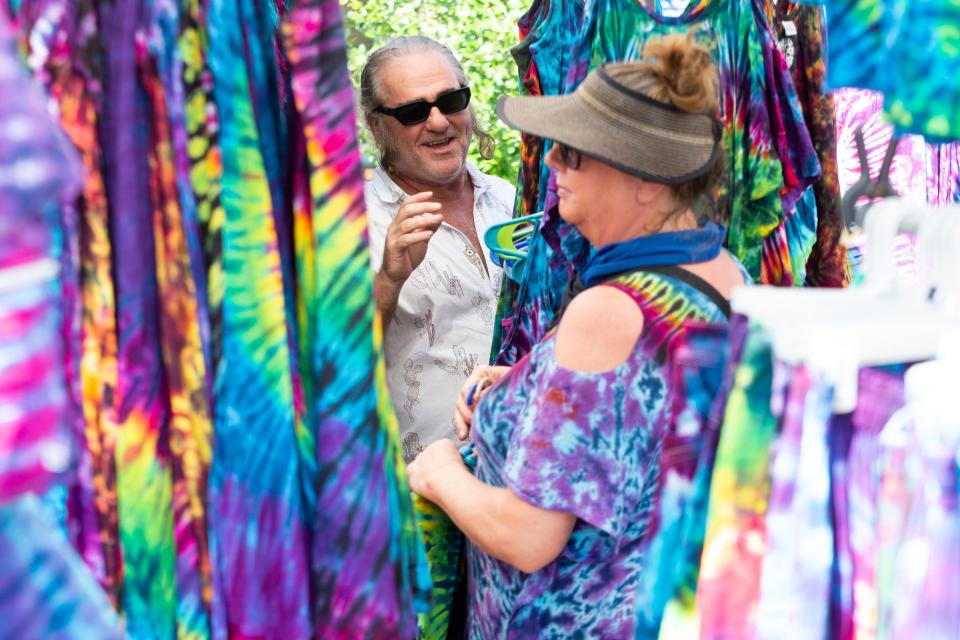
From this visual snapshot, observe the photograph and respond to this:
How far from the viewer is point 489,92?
12.9 ft

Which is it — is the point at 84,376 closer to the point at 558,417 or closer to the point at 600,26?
the point at 558,417

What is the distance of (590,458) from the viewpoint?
4.36ft

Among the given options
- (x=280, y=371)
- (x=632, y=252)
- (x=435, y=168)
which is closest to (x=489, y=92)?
(x=435, y=168)

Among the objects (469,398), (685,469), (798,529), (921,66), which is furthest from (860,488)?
(469,398)

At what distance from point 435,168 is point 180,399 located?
1.51 m

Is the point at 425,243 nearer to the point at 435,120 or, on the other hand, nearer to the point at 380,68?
the point at 435,120

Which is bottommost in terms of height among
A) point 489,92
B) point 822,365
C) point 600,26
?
point 489,92

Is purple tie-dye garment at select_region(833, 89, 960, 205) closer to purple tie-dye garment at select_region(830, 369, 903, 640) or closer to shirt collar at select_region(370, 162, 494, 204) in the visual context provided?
shirt collar at select_region(370, 162, 494, 204)

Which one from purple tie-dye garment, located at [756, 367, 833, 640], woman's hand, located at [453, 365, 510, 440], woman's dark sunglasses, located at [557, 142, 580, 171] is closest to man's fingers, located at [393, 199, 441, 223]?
woman's hand, located at [453, 365, 510, 440]

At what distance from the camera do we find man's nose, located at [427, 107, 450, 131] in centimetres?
238

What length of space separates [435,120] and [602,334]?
1.21 meters

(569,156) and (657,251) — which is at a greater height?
(569,156)

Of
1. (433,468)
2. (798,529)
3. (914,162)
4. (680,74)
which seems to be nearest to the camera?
(798,529)

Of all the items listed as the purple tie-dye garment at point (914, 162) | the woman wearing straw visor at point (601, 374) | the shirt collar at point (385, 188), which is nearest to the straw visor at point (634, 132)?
the woman wearing straw visor at point (601, 374)
